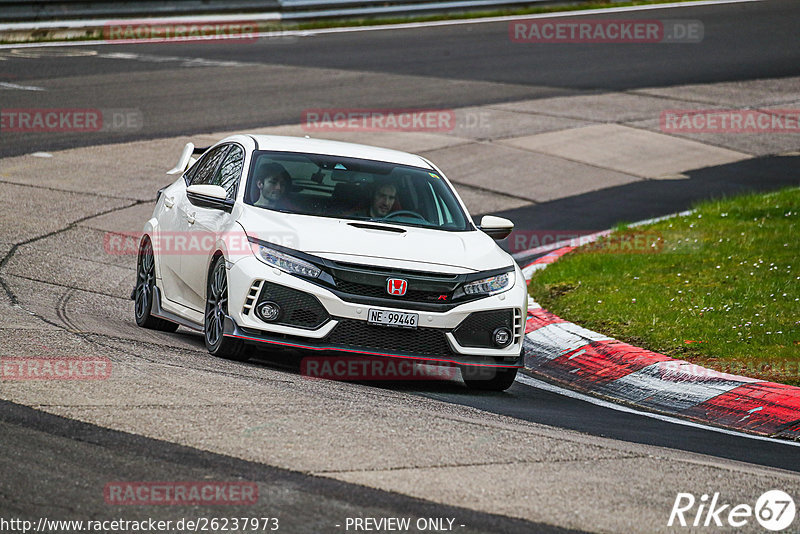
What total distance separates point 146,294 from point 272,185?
165 cm

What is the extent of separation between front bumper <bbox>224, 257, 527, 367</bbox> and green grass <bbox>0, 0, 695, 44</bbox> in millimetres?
19802

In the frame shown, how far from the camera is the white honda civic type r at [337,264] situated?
26.4ft

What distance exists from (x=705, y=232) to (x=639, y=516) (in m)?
8.69

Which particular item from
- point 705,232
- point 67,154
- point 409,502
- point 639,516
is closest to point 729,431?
point 639,516

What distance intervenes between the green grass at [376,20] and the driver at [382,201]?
18.9 m

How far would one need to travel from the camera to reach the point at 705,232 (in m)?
13.6

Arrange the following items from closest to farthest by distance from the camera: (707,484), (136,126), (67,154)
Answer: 1. (707,484)
2. (67,154)
3. (136,126)

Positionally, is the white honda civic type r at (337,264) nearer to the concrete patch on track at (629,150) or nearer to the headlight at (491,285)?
the headlight at (491,285)

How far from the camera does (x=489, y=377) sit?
8.68m

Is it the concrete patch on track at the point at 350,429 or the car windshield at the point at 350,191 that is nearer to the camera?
the concrete patch on track at the point at 350,429

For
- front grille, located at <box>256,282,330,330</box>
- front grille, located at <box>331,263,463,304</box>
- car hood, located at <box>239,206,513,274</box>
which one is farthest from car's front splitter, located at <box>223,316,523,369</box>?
car hood, located at <box>239,206,513,274</box>

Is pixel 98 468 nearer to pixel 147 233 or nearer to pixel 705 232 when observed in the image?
pixel 147 233

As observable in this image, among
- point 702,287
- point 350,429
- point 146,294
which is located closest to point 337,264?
point 350,429

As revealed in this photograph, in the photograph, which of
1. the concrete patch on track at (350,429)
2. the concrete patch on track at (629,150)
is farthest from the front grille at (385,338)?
the concrete patch on track at (629,150)
